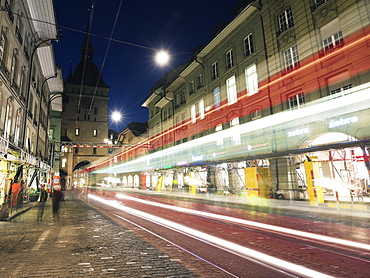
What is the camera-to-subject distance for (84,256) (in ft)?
17.1

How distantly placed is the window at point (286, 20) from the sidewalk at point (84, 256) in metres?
17.1

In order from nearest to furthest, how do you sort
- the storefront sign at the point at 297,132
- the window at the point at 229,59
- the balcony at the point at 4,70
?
1. the balcony at the point at 4,70
2. the storefront sign at the point at 297,132
3. the window at the point at 229,59

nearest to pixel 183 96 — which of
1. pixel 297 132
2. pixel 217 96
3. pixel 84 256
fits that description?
pixel 217 96

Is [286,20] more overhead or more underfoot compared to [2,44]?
more overhead

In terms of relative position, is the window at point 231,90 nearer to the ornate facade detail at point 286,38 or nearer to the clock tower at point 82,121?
the ornate facade detail at point 286,38

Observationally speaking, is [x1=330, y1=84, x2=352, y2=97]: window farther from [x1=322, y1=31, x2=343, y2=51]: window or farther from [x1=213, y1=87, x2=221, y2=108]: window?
[x1=213, y1=87, x2=221, y2=108]: window

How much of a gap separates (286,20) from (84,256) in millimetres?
19013

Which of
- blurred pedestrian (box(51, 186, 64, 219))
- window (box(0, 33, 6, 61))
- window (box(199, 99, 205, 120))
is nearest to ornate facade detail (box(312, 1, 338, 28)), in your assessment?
window (box(199, 99, 205, 120))

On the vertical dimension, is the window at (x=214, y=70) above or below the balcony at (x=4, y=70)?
above

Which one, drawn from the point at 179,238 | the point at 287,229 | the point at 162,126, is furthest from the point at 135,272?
the point at 162,126

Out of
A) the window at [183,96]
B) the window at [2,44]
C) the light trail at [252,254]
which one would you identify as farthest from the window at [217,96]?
the light trail at [252,254]

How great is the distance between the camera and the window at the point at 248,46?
2059 centimetres

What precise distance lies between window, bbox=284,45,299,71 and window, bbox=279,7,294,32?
1645mm

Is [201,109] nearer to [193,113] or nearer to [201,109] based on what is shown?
→ [201,109]
